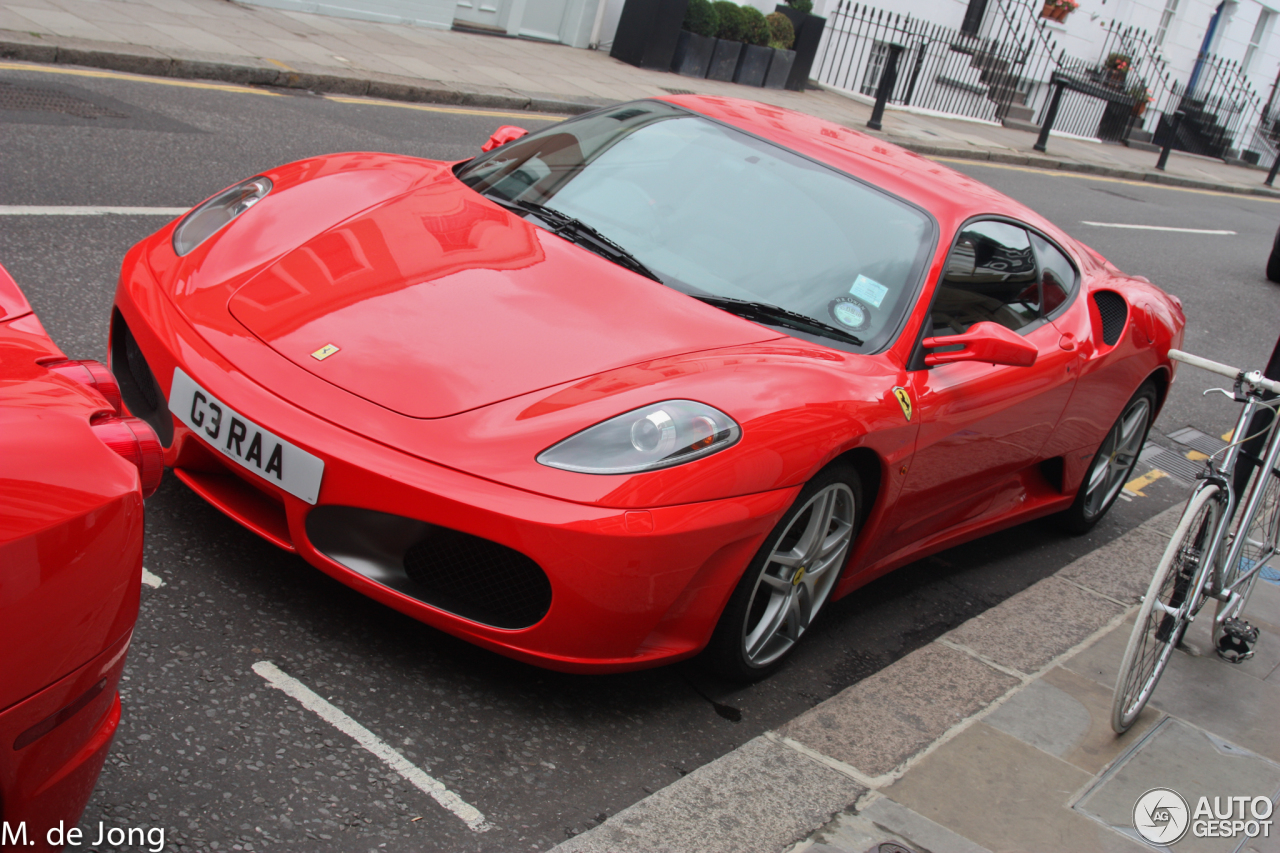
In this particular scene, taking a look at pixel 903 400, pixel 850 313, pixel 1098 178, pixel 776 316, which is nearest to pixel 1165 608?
pixel 903 400

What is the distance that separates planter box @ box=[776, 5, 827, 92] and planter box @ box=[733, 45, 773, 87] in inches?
38.7

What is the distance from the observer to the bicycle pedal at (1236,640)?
4.04m

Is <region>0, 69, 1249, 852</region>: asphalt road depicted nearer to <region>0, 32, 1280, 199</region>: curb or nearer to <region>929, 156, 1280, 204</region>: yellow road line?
<region>0, 32, 1280, 199</region>: curb

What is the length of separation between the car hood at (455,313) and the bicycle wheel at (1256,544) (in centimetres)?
173

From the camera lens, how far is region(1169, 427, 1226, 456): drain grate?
6.91m

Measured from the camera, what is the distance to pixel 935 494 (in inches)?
149

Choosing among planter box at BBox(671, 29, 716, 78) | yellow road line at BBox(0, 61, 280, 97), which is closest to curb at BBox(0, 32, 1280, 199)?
yellow road line at BBox(0, 61, 280, 97)

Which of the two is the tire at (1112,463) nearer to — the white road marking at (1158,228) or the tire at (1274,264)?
the tire at (1274,264)

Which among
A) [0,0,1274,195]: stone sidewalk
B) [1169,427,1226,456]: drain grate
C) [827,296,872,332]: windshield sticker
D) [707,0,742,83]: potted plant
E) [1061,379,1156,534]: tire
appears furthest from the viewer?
[707,0,742,83]: potted plant

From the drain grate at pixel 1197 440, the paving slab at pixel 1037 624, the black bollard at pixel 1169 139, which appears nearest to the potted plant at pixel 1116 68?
the black bollard at pixel 1169 139

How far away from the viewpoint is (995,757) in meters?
3.15

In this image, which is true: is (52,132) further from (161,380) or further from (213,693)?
(213,693)

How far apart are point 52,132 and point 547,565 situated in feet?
18.7

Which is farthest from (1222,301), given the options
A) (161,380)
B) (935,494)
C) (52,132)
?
(161,380)
